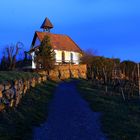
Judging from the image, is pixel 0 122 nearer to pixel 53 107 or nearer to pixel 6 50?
pixel 53 107

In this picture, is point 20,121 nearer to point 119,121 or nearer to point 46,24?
point 119,121

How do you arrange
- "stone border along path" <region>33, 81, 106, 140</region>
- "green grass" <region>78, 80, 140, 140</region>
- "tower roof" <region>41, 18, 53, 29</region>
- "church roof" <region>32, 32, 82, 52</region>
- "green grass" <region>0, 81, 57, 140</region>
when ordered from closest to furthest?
"green grass" <region>0, 81, 57, 140</region> → "stone border along path" <region>33, 81, 106, 140</region> → "green grass" <region>78, 80, 140, 140</region> → "church roof" <region>32, 32, 82, 52</region> → "tower roof" <region>41, 18, 53, 29</region>

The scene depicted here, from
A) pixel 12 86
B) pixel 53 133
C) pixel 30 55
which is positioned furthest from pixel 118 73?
pixel 30 55

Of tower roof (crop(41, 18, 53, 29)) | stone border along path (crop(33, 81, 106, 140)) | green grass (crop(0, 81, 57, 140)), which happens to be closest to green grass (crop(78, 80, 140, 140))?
stone border along path (crop(33, 81, 106, 140))

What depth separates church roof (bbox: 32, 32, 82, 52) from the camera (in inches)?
2943

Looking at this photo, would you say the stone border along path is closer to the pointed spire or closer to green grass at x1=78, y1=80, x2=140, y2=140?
green grass at x1=78, y1=80, x2=140, y2=140

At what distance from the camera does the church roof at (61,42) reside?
74.8 metres

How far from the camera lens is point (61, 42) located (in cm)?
7756

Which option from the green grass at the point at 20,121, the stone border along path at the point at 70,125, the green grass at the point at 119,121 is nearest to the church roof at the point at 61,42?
the green grass at the point at 119,121

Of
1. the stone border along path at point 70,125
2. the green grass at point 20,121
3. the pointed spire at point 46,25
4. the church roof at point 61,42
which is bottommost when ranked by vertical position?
the stone border along path at point 70,125

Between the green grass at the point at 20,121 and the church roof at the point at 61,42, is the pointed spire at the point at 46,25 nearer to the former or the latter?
the church roof at the point at 61,42

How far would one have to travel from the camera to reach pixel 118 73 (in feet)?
129

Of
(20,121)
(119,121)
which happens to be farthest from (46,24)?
(20,121)

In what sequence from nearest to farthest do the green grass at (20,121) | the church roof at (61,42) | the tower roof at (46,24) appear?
the green grass at (20,121) < the church roof at (61,42) < the tower roof at (46,24)
